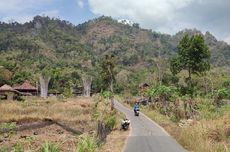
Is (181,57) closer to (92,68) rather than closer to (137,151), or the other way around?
(137,151)

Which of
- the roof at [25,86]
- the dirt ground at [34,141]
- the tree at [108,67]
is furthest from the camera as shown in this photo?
the roof at [25,86]

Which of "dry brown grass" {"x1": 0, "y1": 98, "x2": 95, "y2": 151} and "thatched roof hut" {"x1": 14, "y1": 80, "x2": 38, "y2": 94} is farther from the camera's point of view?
"thatched roof hut" {"x1": 14, "y1": 80, "x2": 38, "y2": 94}

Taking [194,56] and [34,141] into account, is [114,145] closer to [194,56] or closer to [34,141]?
[34,141]

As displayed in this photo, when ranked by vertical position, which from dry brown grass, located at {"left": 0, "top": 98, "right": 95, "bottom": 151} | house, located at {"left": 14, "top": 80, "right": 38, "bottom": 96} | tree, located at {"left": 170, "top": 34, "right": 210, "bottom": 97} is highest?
tree, located at {"left": 170, "top": 34, "right": 210, "bottom": 97}

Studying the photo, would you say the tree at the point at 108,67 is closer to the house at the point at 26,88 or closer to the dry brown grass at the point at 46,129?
the house at the point at 26,88

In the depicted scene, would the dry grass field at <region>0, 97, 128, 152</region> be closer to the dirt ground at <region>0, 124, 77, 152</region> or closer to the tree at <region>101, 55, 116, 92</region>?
the dirt ground at <region>0, 124, 77, 152</region>

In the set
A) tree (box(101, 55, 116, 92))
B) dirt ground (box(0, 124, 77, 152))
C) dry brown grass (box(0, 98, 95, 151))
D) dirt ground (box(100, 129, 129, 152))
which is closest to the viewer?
dirt ground (box(0, 124, 77, 152))

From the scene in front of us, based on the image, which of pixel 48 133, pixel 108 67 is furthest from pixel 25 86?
pixel 48 133

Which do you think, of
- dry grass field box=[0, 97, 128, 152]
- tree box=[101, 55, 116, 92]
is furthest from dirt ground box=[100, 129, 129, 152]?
tree box=[101, 55, 116, 92]

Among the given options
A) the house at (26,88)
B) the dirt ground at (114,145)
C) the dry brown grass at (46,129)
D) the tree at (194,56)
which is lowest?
the dirt ground at (114,145)

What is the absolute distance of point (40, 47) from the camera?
167 m

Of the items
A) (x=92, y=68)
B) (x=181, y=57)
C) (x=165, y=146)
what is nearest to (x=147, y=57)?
(x=92, y=68)

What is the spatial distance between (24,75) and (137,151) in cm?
8634

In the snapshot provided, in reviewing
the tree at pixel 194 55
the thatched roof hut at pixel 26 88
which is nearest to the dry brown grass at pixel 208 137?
the tree at pixel 194 55
